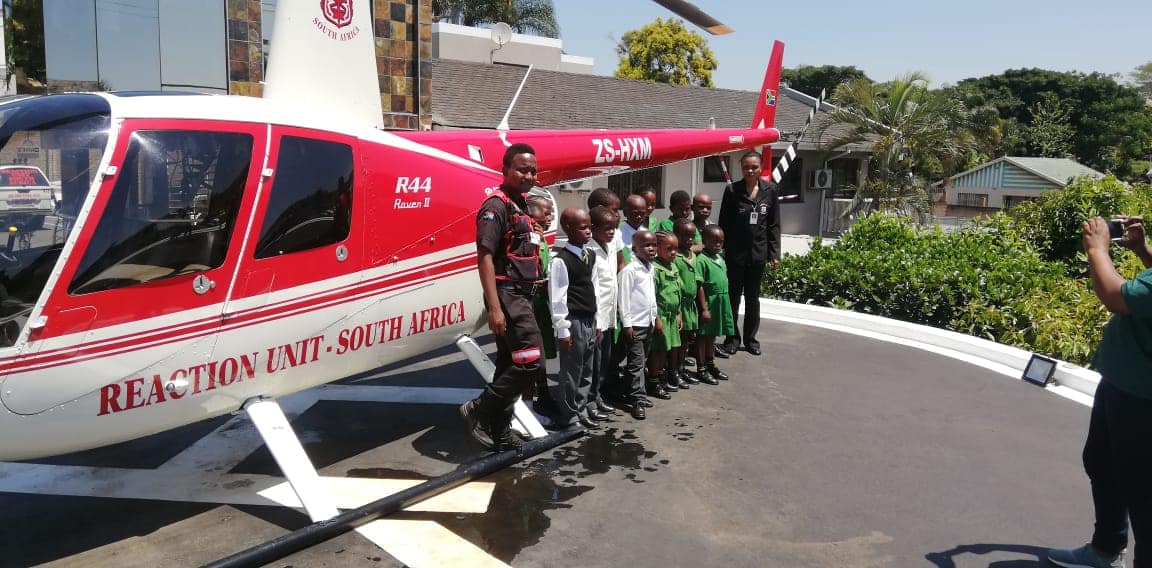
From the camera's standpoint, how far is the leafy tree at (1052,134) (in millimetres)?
50844

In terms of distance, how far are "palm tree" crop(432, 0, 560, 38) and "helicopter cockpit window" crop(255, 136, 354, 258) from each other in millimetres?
32562

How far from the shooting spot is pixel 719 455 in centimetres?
506

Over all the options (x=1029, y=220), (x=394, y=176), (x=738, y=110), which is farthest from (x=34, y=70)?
(x=738, y=110)

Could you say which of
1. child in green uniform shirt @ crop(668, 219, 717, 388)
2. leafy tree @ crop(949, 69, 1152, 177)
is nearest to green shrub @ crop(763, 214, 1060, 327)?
child in green uniform shirt @ crop(668, 219, 717, 388)

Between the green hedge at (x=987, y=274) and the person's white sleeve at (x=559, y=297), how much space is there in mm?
5278

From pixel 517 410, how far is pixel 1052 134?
184 ft

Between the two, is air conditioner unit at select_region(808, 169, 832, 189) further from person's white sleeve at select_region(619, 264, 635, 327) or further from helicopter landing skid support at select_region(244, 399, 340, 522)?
helicopter landing skid support at select_region(244, 399, 340, 522)

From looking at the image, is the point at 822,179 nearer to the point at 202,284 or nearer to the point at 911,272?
the point at 911,272

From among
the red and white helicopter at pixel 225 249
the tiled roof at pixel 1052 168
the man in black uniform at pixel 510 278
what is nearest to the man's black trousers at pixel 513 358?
the man in black uniform at pixel 510 278

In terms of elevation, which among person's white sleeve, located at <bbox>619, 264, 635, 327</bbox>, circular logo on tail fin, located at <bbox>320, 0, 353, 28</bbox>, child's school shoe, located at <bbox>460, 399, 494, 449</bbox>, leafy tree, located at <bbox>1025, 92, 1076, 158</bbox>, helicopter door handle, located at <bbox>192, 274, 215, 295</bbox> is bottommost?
child's school shoe, located at <bbox>460, 399, 494, 449</bbox>

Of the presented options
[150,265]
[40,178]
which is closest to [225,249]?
[150,265]

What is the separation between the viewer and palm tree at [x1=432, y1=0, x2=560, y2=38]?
34.9 m

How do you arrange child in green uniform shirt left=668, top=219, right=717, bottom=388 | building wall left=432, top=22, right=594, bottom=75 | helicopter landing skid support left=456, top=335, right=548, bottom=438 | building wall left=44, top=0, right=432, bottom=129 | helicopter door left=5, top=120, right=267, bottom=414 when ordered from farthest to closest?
building wall left=432, top=22, right=594, bottom=75 → building wall left=44, top=0, right=432, bottom=129 → child in green uniform shirt left=668, top=219, right=717, bottom=388 → helicopter landing skid support left=456, top=335, right=548, bottom=438 → helicopter door left=5, top=120, right=267, bottom=414

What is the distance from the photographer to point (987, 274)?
9.00 m
